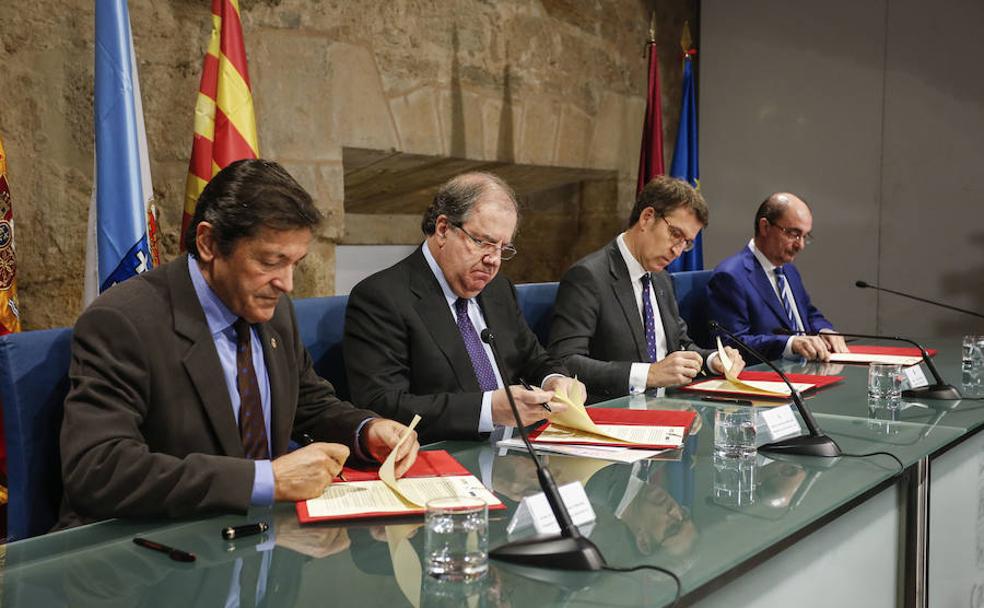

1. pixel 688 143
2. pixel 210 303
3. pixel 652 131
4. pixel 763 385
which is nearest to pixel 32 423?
pixel 210 303

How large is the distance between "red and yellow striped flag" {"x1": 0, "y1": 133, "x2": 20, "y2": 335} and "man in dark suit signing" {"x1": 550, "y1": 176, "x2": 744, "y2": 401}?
1579 mm

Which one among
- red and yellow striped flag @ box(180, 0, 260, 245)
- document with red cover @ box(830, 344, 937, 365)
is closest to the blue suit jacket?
document with red cover @ box(830, 344, 937, 365)

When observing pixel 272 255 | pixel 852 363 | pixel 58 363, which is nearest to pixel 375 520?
pixel 272 255

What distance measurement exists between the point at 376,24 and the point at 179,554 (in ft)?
10.7

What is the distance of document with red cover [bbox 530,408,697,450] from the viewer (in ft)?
6.05

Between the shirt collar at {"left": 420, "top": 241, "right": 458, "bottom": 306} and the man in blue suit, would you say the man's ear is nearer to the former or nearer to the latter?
the shirt collar at {"left": 420, "top": 241, "right": 458, "bottom": 306}

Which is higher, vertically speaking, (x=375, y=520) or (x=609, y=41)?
(x=609, y=41)

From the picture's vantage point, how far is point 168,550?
3.98ft

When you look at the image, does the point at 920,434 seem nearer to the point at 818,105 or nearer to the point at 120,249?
the point at 120,249

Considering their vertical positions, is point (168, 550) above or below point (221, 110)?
below

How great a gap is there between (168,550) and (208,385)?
18.1 inches

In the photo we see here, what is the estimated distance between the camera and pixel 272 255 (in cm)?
167

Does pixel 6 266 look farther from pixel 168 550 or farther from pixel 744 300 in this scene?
pixel 744 300

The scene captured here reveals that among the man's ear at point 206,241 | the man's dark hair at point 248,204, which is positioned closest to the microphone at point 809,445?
the man's dark hair at point 248,204
